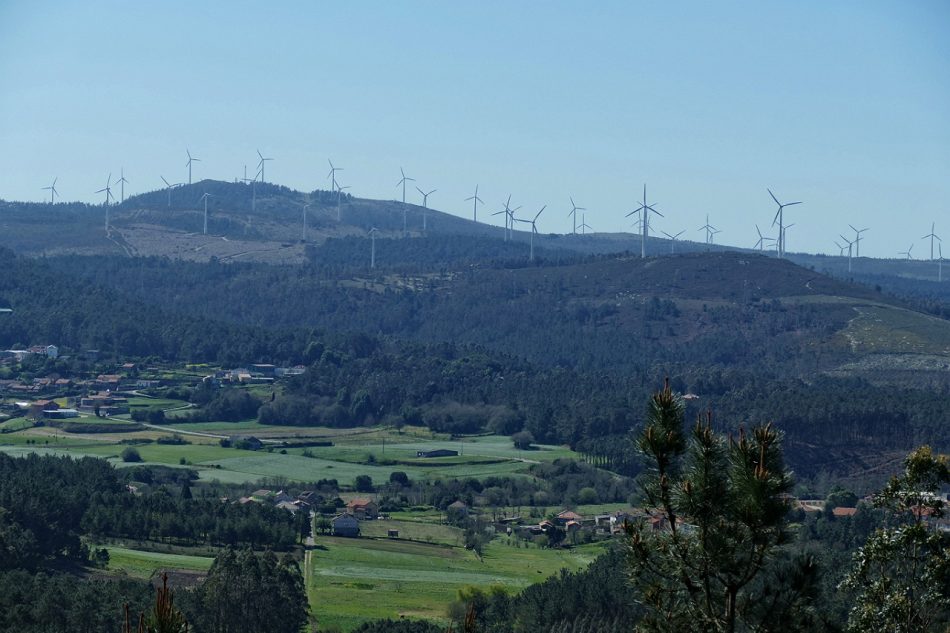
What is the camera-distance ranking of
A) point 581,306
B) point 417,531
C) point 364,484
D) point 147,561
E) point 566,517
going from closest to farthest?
1. point 147,561
2. point 417,531
3. point 566,517
4. point 364,484
5. point 581,306

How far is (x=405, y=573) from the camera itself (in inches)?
2211

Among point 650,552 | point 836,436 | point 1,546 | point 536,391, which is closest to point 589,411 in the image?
point 536,391

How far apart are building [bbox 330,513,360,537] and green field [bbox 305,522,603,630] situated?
1.28 metres

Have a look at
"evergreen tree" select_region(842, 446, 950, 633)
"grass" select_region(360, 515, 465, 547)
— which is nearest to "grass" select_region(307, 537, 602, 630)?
"grass" select_region(360, 515, 465, 547)

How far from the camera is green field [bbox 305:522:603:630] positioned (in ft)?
160

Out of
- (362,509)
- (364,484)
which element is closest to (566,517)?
(362,509)

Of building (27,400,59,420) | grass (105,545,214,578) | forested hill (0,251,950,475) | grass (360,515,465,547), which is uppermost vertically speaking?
forested hill (0,251,950,475)

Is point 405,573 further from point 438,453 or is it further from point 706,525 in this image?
point 706,525

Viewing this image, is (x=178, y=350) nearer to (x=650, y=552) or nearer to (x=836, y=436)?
(x=836, y=436)

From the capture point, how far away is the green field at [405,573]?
48.7 meters

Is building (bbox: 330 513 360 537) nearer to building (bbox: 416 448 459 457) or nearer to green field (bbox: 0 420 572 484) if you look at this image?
green field (bbox: 0 420 572 484)

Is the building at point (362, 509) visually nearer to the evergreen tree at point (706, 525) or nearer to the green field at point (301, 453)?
the green field at point (301, 453)

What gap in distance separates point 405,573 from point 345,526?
9.47 m

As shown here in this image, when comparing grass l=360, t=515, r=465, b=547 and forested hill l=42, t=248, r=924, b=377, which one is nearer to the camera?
grass l=360, t=515, r=465, b=547
